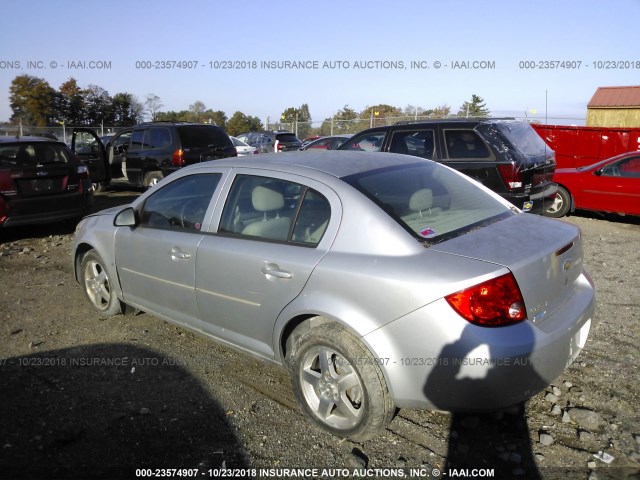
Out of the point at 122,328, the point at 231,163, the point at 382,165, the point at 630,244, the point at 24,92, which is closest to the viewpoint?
the point at 382,165

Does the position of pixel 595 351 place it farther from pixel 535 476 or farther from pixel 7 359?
pixel 7 359

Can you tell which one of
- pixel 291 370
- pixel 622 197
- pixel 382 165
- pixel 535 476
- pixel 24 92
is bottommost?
pixel 535 476

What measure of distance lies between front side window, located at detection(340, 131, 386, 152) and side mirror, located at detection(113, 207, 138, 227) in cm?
484

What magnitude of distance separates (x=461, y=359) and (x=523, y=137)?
6028 mm

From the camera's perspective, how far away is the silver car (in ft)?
8.23

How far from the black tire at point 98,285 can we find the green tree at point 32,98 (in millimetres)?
40977

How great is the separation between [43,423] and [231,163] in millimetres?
2070

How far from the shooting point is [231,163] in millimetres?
3744

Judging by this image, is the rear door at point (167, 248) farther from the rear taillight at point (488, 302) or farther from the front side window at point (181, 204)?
the rear taillight at point (488, 302)

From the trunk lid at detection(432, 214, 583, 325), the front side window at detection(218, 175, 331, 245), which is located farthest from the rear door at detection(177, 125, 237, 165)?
the trunk lid at detection(432, 214, 583, 325)

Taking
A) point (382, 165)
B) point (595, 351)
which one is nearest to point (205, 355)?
point (382, 165)

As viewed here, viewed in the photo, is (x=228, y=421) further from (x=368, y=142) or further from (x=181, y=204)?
(x=368, y=142)

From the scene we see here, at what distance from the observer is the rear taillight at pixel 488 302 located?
2.46m

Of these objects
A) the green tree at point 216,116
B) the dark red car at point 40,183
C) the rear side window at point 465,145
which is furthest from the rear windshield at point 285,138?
the green tree at point 216,116
